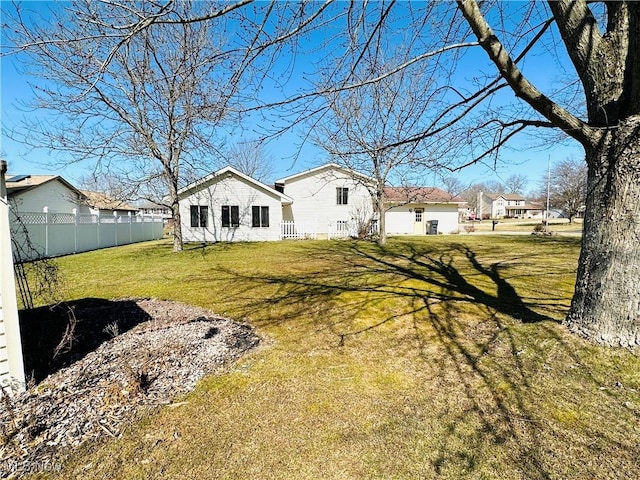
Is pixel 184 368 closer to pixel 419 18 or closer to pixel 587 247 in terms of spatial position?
pixel 587 247

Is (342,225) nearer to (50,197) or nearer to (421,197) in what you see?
(421,197)

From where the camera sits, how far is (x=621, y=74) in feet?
9.98

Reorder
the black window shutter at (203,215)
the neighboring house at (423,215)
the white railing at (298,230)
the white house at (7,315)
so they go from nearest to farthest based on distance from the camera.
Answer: the white house at (7,315) → the black window shutter at (203,215) → the white railing at (298,230) → the neighboring house at (423,215)

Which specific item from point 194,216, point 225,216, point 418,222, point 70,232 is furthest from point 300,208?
point 70,232

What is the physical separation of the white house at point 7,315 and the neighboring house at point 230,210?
52.1 ft


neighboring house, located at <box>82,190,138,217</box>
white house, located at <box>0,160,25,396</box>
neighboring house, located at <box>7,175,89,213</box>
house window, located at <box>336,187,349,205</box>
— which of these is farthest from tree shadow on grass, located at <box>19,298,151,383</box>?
neighboring house, located at <box>7,175,89,213</box>

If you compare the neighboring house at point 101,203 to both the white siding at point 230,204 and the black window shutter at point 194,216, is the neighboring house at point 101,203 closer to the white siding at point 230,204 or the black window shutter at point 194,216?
the black window shutter at point 194,216

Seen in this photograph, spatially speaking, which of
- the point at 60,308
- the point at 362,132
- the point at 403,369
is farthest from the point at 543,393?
the point at 362,132

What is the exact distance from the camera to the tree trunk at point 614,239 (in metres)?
2.98

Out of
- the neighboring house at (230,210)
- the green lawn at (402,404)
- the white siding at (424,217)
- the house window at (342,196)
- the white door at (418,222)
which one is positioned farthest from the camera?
the white door at (418,222)

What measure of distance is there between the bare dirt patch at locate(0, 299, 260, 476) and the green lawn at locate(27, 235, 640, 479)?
8.6 inches

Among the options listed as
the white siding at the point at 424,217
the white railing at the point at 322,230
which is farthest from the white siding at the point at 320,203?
the white siding at the point at 424,217

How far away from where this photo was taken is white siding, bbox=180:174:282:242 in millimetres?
18203

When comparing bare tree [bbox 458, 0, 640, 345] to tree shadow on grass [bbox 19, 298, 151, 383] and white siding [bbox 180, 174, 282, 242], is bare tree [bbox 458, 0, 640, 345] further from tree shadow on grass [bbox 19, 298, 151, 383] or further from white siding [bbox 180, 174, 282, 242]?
white siding [bbox 180, 174, 282, 242]
